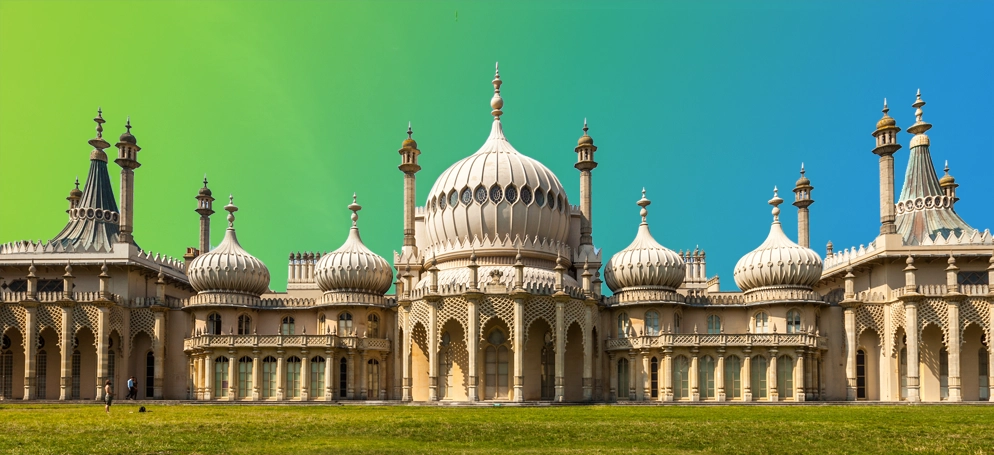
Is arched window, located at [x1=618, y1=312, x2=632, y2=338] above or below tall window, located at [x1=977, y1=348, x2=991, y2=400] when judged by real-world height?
above

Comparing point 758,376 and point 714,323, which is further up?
point 714,323

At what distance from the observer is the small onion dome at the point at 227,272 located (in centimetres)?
5975

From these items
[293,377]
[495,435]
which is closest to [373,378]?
[293,377]

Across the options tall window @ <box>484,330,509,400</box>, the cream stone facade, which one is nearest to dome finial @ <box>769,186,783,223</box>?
the cream stone facade

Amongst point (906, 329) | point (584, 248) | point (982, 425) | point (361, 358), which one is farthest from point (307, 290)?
point (982, 425)

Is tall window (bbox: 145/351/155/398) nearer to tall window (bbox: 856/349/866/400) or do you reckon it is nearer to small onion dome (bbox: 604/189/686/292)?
small onion dome (bbox: 604/189/686/292)

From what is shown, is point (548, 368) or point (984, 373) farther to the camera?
point (984, 373)

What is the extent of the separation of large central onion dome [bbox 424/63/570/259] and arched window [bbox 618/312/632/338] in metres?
5.47

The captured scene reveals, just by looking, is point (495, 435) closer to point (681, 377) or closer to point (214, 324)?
point (681, 377)

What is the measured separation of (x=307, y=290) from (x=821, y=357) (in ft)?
115

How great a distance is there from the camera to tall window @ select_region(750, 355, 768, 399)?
55406 mm

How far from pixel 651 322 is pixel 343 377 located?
1847 centimetres

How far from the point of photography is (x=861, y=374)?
58.2 meters

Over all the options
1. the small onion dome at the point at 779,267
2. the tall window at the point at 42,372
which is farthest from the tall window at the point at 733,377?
the tall window at the point at 42,372
